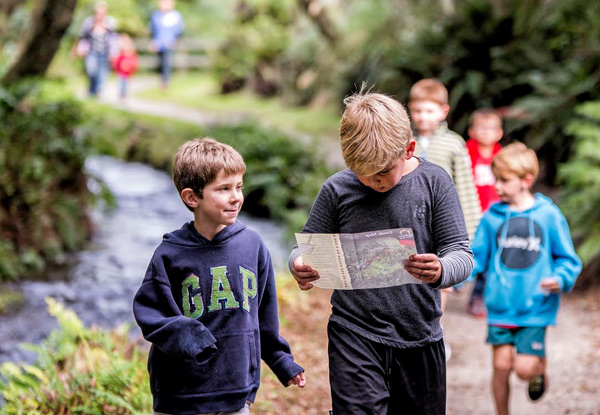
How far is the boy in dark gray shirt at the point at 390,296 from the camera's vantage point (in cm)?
313

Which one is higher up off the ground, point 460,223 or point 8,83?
point 8,83

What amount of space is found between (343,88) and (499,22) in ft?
19.4

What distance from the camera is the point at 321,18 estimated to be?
19.4 meters

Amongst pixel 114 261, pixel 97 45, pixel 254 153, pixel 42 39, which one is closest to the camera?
pixel 42 39

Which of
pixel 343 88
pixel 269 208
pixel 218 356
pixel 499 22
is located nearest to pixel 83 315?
pixel 269 208

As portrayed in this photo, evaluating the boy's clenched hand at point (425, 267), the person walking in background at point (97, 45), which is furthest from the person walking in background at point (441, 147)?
the person walking in background at point (97, 45)

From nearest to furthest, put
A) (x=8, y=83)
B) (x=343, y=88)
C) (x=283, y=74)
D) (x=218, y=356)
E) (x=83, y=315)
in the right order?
(x=218, y=356) < (x=83, y=315) < (x=8, y=83) < (x=343, y=88) < (x=283, y=74)

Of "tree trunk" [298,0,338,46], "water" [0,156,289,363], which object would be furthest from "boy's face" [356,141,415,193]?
"tree trunk" [298,0,338,46]

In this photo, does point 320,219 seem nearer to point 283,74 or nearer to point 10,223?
point 10,223

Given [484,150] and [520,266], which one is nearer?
[520,266]

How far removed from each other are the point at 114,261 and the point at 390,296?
255 inches

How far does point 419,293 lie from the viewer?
324cm

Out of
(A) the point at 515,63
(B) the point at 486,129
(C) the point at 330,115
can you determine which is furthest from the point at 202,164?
(C) the point at 330,115

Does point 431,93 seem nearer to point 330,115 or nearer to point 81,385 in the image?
point 81,385
